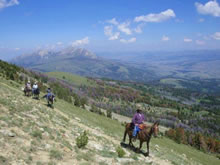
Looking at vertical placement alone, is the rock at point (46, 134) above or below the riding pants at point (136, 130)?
above

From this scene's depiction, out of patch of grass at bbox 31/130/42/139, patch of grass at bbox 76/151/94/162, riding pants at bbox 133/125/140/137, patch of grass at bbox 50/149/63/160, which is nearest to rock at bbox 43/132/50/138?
patch of grass at bbox 31/130/42/139

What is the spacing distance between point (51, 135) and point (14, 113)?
4533 millimetres

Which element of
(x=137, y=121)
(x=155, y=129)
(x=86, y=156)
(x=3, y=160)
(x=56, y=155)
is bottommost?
(x=86, y=156)

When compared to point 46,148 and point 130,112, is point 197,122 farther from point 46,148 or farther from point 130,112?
point 46,148

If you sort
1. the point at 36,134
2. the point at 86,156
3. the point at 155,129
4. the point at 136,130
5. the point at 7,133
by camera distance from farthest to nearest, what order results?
the point at 136,130, the point at 155,129, the point at 36,134, the point at 86,156, the point at 7,133

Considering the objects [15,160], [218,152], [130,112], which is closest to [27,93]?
[15,160]

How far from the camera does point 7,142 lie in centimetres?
1090

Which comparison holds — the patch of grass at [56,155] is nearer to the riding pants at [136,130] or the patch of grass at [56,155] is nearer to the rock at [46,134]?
the rock at [46,134]

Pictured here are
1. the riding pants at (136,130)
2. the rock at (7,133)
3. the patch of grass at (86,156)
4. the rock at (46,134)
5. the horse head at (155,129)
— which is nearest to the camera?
the rock at (7,133)

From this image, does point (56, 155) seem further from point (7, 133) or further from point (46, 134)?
point (7, 133)

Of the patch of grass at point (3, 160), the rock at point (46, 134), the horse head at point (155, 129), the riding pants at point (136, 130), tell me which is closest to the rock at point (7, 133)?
the rock at point (46, 134)

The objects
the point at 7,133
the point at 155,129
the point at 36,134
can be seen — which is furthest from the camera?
the point at 155,129

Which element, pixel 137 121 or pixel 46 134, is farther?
pixel 137 121

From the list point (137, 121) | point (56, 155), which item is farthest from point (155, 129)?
point (56, 155)
